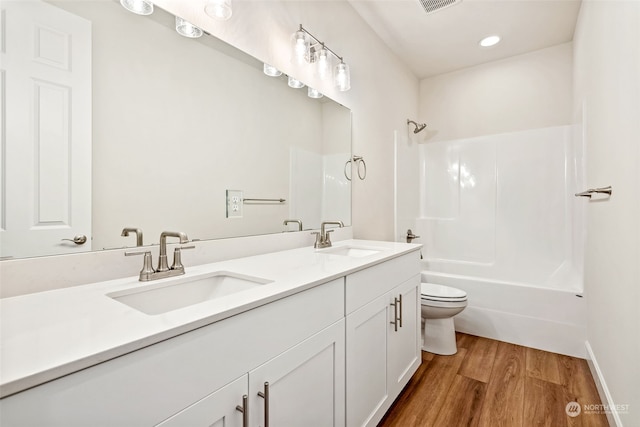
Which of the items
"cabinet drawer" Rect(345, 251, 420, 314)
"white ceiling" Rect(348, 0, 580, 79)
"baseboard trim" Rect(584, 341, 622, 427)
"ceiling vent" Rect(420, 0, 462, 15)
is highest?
"white ceiling" Rect(348, 0, 580, 79)

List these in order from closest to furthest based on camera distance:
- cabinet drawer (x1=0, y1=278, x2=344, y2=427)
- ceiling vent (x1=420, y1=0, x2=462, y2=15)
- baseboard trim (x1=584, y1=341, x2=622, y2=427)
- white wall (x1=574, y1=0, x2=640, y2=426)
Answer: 1. cabinet drawer (x1=0, y1=278, x2=344, y2=427)
2. white wall (x1=574, y1=0, x2=640, y2=426)
3. baseboard trim (x1=584, y1=341, x2=622, y2=427)
4. ceiling vent (x1=420, y1=0, x2=462, y2=15)

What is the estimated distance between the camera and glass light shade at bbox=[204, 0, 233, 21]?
1.21 m

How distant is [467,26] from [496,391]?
262cm

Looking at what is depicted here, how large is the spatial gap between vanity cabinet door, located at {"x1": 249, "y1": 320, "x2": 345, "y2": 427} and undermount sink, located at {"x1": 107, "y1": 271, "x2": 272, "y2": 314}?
0.25 m

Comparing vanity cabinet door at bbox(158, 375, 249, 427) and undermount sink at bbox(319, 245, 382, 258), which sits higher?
undermount sink at bbox(319, 245, 382, 258)

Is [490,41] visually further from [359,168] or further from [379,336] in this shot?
[379,336]

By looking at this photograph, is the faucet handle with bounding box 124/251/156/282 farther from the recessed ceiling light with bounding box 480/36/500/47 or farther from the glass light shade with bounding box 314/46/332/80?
the recessed ceiling light with bounding box 480/36/500/47

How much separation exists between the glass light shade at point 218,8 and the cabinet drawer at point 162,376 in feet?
3.78

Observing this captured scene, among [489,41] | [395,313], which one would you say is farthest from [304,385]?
[489,41]

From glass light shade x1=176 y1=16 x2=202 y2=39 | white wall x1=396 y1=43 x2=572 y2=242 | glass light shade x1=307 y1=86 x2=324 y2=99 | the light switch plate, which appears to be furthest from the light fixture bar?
white wall x1=396 y1=43 x2=572 y2=242

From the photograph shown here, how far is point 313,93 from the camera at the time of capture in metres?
1.86

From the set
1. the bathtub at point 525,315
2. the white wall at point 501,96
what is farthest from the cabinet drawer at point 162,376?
the white wall at point 501,96

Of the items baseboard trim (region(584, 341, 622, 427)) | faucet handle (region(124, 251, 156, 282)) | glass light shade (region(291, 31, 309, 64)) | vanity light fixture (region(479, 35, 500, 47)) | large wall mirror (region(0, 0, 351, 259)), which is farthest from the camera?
vanity light fixture (region(479, 35, 500, 47))

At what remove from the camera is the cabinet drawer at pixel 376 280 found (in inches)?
46.4
